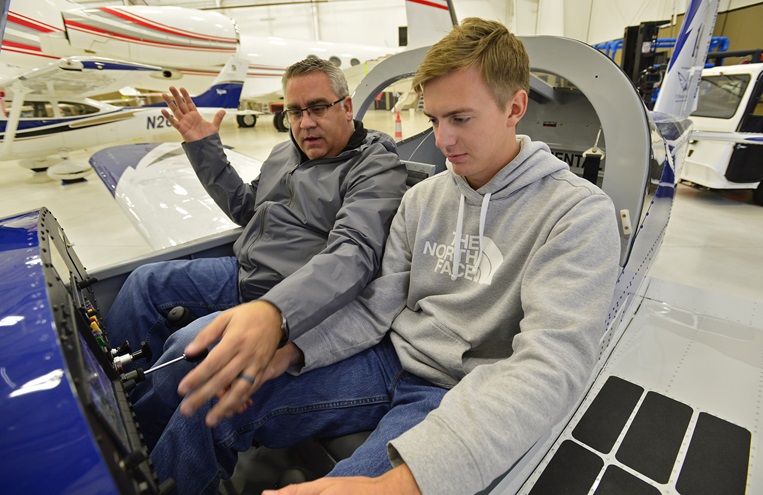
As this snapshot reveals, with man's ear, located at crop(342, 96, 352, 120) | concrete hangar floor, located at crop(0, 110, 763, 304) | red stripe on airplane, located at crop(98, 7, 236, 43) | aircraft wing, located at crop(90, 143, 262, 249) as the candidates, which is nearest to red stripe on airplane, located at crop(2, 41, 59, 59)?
red stripe on airplane, located at crop(98, 7, 236, 43)

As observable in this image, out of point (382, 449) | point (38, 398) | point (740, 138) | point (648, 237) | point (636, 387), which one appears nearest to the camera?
point (38, 398)

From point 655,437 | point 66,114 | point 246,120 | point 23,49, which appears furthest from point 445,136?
point 246,120

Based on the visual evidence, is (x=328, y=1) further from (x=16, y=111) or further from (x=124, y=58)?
(x=16, y=111)

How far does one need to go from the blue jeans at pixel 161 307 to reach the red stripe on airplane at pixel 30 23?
258 inches

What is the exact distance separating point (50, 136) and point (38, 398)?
6.71 metres

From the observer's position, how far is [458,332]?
878 mm

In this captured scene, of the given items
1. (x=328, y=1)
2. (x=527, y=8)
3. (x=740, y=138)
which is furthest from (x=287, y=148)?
(x=527, y=8)

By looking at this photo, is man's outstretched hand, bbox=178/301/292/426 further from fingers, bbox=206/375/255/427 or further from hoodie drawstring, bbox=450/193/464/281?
hoodie drawstring, bbox=450/193/464/281

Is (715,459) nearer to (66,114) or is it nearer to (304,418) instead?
(304,418)

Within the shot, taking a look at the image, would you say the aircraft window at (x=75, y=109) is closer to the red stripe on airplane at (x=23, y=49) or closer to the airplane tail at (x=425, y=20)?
the red stripe on airplane at (x=23, y=49)

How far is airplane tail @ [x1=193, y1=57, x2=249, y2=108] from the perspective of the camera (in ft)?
22.1

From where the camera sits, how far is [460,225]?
0.92 meters

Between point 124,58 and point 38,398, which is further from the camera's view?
point 124,58

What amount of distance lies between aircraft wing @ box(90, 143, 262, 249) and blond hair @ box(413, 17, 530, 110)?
1396mm
